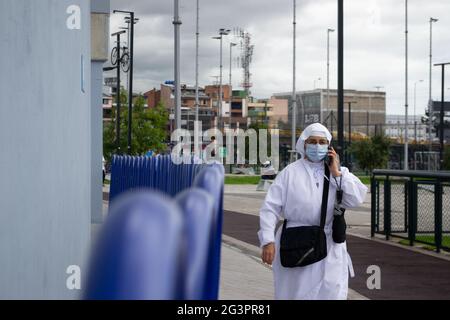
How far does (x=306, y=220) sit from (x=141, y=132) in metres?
65.6

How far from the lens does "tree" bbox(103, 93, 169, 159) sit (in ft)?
227

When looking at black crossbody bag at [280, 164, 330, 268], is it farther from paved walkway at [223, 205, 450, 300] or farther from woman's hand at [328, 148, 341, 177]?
paved walkway at [223, 205, 450, 300]

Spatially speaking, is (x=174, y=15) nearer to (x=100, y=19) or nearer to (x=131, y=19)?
(x=100, y=19)

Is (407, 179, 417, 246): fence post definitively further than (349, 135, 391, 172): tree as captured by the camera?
No

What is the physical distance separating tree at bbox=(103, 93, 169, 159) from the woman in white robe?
60155mm

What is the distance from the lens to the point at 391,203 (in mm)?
17172

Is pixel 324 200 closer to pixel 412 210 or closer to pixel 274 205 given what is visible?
pixel 274 205

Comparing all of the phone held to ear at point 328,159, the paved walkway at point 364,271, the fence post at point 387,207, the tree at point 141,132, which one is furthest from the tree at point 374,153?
the phone held to ear at point 328,159

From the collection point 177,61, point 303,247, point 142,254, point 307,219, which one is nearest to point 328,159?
point 307,219

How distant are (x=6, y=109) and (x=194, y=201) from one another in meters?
4.42

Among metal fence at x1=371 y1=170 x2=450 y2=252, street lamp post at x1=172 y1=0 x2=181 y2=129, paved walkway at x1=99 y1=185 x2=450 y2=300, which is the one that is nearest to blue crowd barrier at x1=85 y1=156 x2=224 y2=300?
paved walkway at x1=99 y1=185 x2=450 y2=300

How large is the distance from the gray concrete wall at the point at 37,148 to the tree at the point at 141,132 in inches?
2308

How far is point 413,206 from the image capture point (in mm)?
16125
